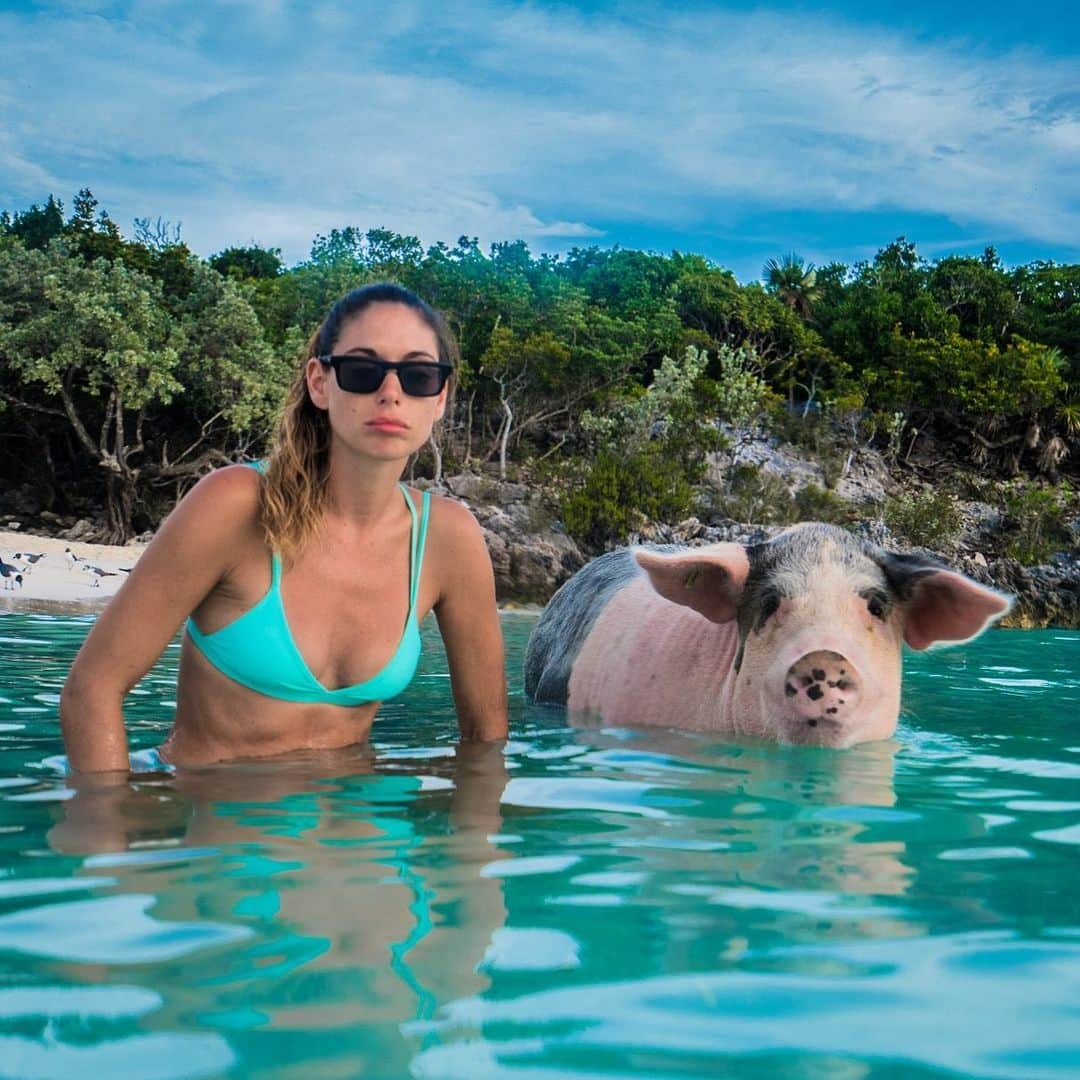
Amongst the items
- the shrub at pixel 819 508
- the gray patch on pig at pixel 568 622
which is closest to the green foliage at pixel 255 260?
the shrub at pixel 819 508

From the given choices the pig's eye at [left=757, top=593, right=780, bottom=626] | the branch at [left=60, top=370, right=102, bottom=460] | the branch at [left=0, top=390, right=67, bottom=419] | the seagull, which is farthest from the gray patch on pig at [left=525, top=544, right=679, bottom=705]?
the branch at [left=0, top=390, right=67, bottom=419]

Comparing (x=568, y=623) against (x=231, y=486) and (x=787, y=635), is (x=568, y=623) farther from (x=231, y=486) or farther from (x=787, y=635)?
(x=231, y=486)

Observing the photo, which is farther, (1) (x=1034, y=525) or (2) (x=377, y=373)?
(1) (x=1034, y=525)

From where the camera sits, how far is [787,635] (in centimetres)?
421

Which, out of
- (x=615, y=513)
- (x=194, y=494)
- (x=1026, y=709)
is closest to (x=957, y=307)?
(x=615, y=513)

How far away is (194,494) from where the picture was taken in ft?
11.6

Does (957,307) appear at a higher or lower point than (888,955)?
higher

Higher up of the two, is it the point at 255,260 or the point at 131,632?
the point at 255,260

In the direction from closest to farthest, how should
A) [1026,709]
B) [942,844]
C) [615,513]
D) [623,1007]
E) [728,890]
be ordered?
1. [623,1007]
2. [728,890]
3. [942,844]
4. [1026,709]
5. [615,513]

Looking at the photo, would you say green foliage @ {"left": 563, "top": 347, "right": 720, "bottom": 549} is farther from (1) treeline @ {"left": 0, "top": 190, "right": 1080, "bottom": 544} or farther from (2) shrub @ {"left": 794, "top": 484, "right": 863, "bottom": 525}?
(2) shrub @ {"left": 794, "top": 484, "right": 863, "bottom": 525}

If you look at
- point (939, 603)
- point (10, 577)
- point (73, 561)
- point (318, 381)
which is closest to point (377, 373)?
point (318, 381)

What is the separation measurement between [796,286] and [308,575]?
44.3m

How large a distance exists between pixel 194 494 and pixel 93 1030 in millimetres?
2124

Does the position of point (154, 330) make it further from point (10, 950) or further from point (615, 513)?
point (10, 950)
